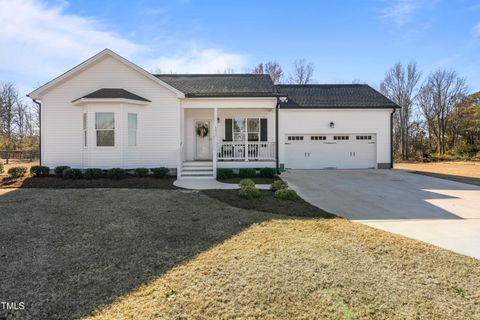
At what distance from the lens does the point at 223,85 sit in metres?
14.7

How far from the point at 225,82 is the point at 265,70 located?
23150 mm

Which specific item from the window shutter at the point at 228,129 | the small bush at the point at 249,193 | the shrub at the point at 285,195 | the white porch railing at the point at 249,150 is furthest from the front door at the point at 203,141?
the shrub at the point at 285,195

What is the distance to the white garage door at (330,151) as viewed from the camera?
17.3 meters

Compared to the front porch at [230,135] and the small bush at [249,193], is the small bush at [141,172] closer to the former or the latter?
the front porch at [230,135]

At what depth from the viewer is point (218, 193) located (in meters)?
8.89

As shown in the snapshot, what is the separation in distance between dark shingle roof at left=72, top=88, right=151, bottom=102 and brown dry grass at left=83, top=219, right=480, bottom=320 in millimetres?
9492

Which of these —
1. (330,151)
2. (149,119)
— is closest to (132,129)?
(149,119)

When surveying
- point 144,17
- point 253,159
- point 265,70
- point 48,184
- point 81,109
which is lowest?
point 48,184

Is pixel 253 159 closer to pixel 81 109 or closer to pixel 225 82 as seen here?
pixel 225 82

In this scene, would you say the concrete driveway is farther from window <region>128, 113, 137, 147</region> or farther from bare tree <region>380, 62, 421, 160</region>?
bare tree <region>380, 62, 421, 160</region>

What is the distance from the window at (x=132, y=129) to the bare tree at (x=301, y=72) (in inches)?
1122

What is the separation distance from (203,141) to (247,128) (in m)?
2.57

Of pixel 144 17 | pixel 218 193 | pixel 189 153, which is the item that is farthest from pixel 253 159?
pixel 144 17

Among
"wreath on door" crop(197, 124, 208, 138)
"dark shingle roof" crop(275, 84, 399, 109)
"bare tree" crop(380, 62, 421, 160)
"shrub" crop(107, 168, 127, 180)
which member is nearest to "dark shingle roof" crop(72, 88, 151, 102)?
"shrub" crop(107, 168, 127, 180)
